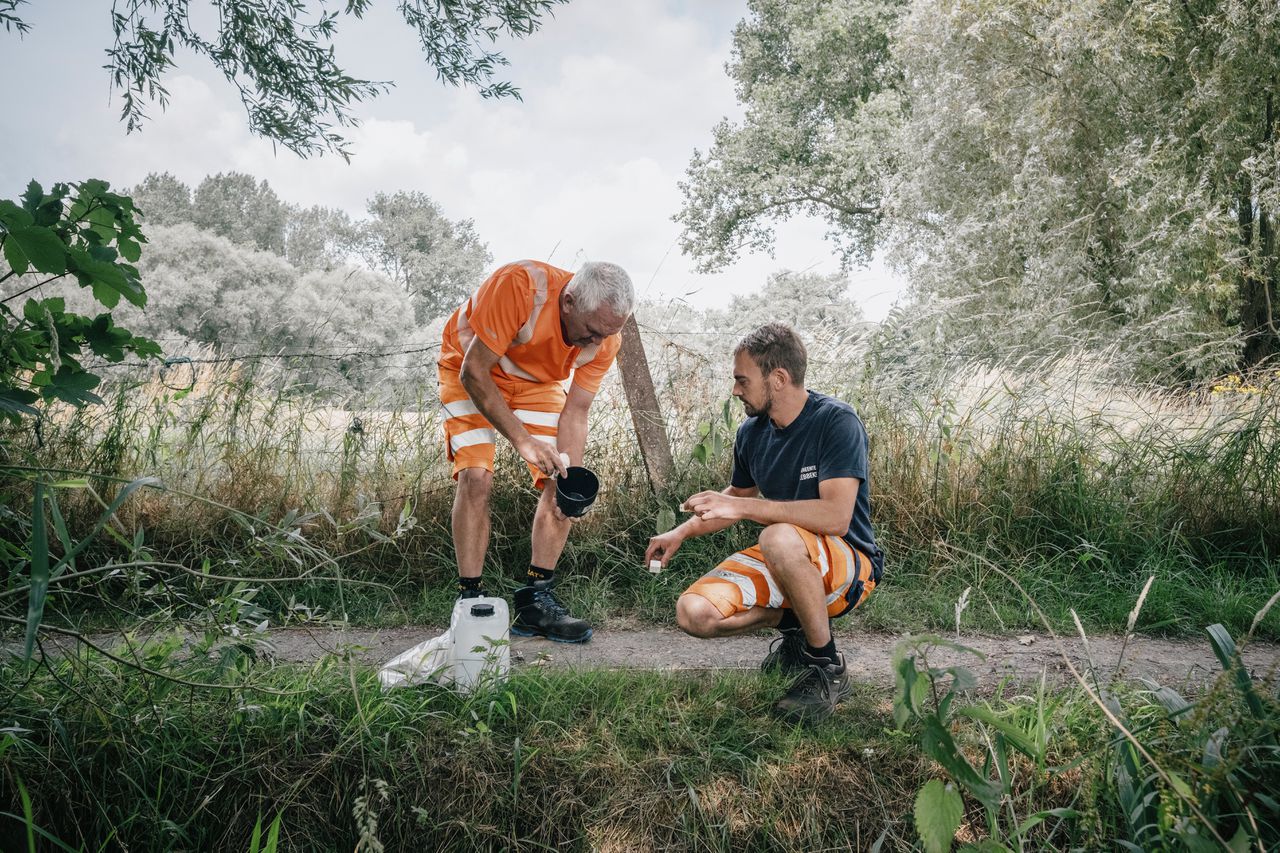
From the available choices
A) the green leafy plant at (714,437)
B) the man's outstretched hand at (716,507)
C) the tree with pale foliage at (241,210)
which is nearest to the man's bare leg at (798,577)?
the man's outstretched hand at (716,507)

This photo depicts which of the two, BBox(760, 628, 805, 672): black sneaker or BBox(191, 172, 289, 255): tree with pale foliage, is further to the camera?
BBox(191, 172, 289, 255): tree with pale foliage

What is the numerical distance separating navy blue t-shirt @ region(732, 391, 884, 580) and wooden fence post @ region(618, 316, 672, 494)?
4.67 ft

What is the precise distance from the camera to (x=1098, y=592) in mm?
3699

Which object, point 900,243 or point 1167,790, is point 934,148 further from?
point 1167,790

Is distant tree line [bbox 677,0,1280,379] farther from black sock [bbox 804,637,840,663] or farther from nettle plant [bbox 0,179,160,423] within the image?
nettle plant [bbox 0,179,160,423]

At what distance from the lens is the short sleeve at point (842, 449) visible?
2500mm

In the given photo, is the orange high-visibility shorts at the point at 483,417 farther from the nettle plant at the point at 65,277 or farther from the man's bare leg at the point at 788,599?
the nettle plant at the point at 65,277

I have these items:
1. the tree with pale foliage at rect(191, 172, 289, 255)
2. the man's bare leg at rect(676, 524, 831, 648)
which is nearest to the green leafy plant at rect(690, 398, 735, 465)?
the man's bare leg at rect(676, 524, 831, 648)

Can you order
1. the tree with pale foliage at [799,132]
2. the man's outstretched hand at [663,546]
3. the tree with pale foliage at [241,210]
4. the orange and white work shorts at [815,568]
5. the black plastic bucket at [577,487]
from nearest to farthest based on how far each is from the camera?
the orange and white work shorts at [815,568] < the man's outstretched hand at [663,546] < the black plastic bucket at [577,487] < the tree with pale foliage at [799,132] < the tree with pale foliage at [241,210]

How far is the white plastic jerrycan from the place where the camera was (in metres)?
2.45

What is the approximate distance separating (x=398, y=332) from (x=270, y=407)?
1983 centimetres

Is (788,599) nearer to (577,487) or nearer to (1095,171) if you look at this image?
(577,487)

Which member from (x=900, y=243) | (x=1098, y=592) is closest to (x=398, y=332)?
(x=900, y=243)

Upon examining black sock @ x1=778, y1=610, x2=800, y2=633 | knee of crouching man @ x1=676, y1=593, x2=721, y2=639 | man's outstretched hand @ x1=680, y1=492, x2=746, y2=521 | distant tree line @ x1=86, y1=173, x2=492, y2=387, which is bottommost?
black sock @ x1=778, y1=610, x2=800, y2=633
